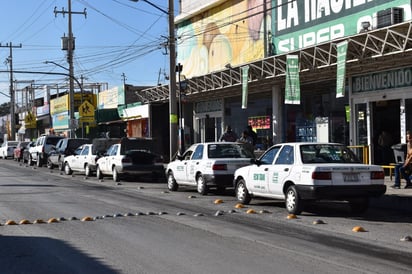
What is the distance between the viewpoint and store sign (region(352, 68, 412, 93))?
1855 cm

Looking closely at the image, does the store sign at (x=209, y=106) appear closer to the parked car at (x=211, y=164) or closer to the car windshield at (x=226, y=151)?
the parked car at (x=211, y=164)

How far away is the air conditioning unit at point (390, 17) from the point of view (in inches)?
725

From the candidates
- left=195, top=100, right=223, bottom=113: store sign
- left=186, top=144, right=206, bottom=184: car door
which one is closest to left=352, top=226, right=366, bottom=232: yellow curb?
left=186, top=144, right=206, bottom=184: car door

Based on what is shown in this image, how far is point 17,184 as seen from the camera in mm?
21891

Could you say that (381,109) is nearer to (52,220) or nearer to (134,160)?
(134,160)

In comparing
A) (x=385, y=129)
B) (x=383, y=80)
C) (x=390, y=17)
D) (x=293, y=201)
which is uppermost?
(x=390, y=17)

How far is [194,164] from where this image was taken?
1738cm

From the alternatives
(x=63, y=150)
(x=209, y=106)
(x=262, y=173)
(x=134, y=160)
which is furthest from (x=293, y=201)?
(x=63, y=150)

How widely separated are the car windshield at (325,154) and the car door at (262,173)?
3.30ft

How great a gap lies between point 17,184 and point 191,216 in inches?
458

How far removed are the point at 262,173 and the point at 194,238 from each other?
14.3ft

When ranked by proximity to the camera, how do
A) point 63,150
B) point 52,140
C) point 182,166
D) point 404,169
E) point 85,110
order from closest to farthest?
1. point 404,169
2. point 182,166
3. point 63,150
4. point 52,140
5. point 85,110

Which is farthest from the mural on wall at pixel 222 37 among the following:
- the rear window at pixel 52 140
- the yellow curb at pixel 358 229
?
the yellow curb at pixel 358 229

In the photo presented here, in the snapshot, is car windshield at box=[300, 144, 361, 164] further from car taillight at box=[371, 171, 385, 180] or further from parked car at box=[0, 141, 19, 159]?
parked car at box=[0, 141, 19, 159]
